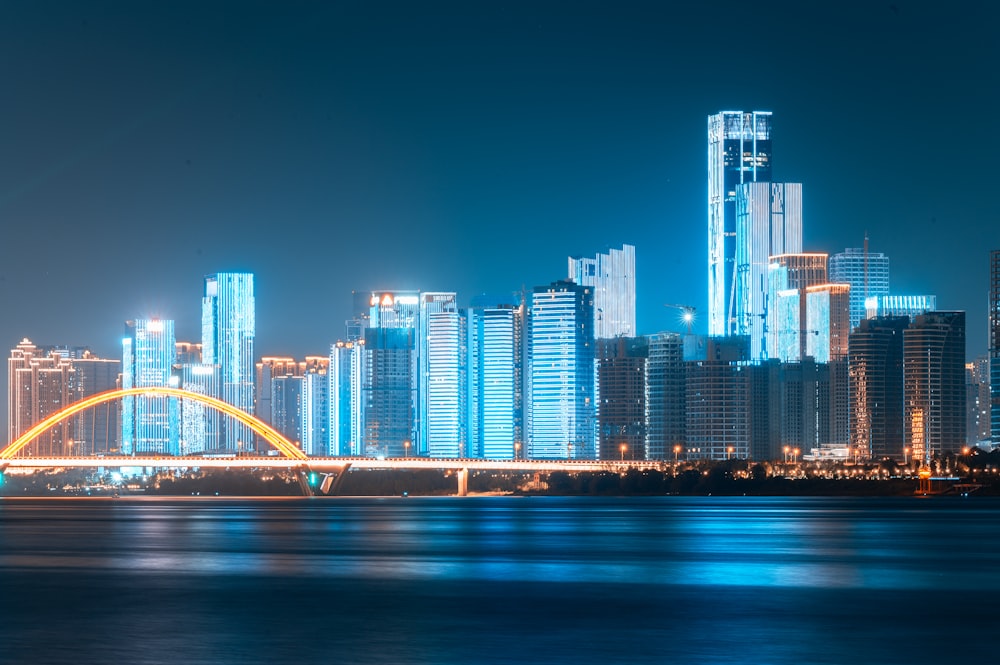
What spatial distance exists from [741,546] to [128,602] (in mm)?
29430

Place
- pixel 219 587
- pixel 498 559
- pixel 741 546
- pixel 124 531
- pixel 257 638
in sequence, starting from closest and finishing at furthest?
1. pixel 257 638
2. pixel 219 587
3. pixel 498 559
4. pixel 741 546
5. pixel 124 531

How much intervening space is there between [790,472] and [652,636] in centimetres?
15632

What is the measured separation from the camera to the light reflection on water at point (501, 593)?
27875 millimetres

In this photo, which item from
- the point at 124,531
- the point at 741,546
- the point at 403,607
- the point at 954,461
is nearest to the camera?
the point at 403,607

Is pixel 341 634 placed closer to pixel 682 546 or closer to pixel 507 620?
pixel 507 620

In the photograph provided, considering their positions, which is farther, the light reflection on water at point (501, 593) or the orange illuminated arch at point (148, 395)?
the orange illuminated arch at point (148, 395)

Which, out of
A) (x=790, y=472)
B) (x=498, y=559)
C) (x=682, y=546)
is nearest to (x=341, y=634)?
(x=498, y=559)

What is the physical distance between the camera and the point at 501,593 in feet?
127

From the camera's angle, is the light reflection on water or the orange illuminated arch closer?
the light reflection on water

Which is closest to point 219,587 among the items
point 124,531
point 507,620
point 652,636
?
point 507,620

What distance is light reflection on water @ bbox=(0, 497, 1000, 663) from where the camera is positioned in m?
27.9

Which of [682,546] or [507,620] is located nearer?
[507,620]

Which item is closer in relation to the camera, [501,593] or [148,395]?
[501,593]

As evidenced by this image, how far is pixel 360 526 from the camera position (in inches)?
3201
